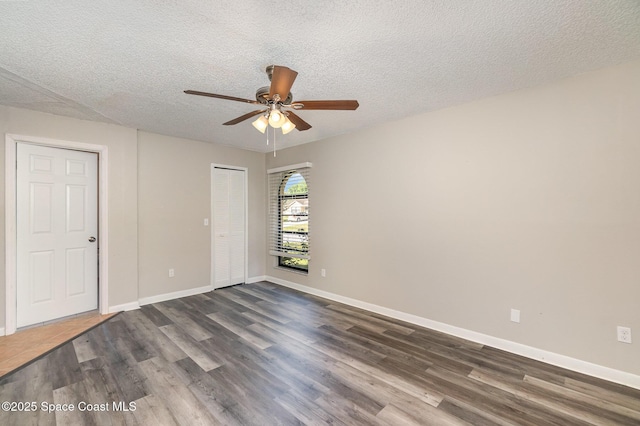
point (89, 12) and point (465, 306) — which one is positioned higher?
point (89, 12)

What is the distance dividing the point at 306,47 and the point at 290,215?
341 centimetres

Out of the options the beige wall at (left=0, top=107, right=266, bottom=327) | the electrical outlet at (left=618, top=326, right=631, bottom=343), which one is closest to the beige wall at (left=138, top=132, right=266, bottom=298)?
the beige wall at (left=0, top=107, right=266, bottom=327)

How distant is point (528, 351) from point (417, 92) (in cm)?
272

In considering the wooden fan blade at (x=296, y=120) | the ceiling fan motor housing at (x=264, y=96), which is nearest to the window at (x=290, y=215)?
the wooden fan blade at (x=296, y=120)

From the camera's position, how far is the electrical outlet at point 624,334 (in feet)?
7.06

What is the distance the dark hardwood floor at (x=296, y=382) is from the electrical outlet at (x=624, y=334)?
0.36 metres

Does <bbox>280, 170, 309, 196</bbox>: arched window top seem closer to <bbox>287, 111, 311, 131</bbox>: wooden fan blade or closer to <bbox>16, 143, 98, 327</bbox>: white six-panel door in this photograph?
<bbox>287, 111, 311, 131</bbox>: wooden fan blade

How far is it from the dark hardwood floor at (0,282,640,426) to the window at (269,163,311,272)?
72.6 inches

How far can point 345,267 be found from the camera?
417cm

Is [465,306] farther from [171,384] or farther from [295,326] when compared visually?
[171,384]

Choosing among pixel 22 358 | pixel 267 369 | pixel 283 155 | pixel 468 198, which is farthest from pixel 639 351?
pixel 22 358

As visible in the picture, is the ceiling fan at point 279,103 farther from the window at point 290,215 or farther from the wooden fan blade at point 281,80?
the window at point 290,215

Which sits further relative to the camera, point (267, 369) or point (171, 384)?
point (267, 369)

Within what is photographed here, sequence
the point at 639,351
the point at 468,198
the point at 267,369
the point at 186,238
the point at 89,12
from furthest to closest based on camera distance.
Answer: the point at 186,238
the point at 468,198
the point at 267,369
the point at 639,351
the point at 89,12
